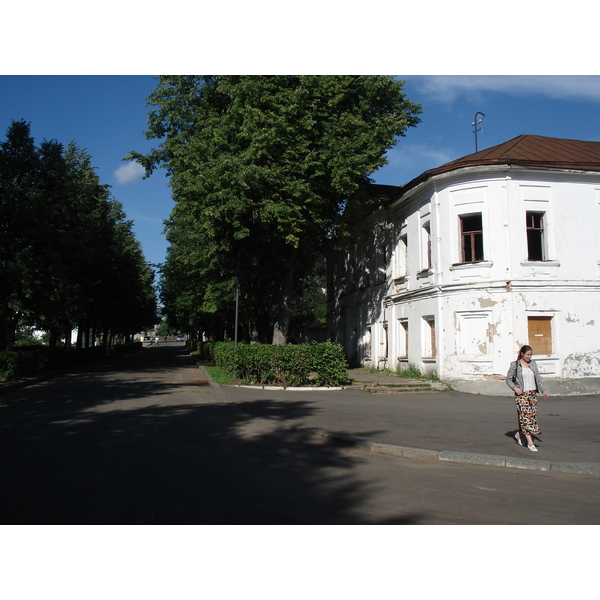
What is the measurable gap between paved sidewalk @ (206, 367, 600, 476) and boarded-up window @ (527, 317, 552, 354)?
195 centimetres

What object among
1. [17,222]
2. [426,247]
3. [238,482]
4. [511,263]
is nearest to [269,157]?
[426,247]

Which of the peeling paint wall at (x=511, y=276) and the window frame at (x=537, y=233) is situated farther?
the window frame at (x=537, y=233)

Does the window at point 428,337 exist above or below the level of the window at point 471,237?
below

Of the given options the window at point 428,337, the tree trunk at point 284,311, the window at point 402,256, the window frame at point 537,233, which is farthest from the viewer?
the window at point 402,256

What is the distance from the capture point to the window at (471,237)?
19406 mm

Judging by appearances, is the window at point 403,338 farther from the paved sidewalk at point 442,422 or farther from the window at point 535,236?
the window at point 535,236

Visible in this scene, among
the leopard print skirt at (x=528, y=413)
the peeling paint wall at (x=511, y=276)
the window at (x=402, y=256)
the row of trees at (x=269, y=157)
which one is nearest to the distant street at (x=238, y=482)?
the leopard print skirt at (x=528, y=413)

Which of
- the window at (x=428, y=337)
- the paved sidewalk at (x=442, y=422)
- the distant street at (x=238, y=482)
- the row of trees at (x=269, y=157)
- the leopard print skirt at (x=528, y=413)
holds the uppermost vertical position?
the row of trees at (x=269, y=157)

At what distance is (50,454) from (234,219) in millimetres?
12784

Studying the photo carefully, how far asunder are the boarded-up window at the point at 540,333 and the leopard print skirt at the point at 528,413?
10945 mm

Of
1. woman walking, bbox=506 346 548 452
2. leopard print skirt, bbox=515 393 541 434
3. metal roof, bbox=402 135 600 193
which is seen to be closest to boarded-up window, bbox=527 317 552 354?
metal roof, bbox=402 135 600 193

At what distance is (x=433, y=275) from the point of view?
807 inches

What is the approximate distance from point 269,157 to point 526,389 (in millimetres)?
12852

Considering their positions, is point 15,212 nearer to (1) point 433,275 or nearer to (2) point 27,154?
(2) point 27,154
